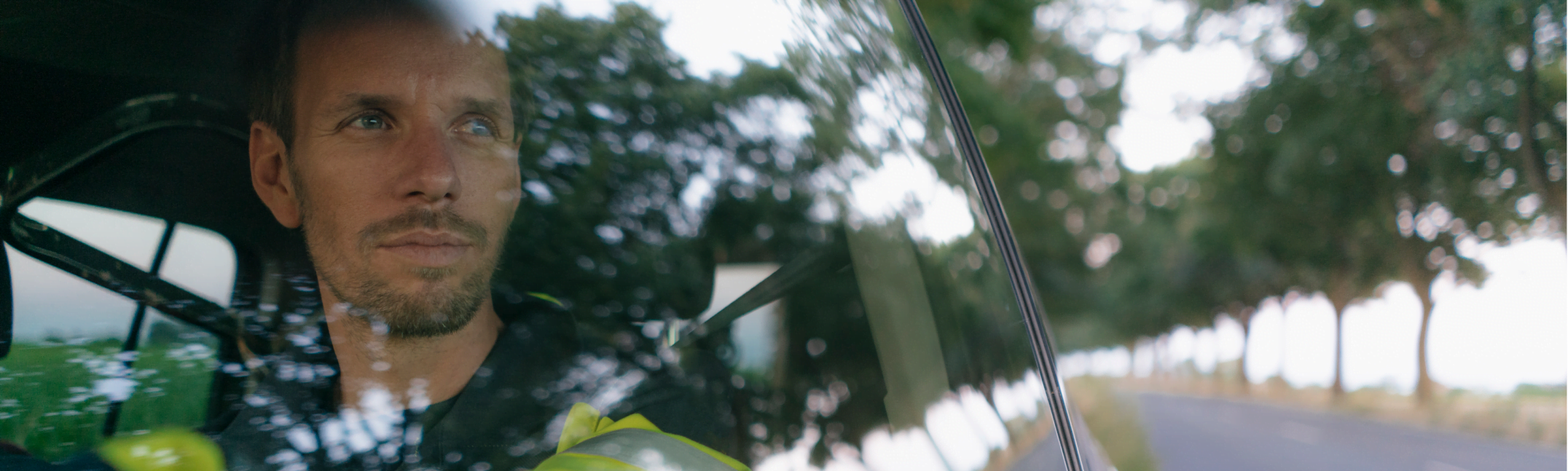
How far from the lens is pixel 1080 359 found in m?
25.1

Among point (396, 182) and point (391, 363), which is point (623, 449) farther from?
point (396, 182)

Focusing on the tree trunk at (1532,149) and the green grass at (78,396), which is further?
the tree trunk at (1532,149)

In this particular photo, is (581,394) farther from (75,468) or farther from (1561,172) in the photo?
(1561,172)

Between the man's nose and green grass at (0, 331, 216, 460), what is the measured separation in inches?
10.9

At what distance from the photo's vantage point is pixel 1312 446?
1734cm

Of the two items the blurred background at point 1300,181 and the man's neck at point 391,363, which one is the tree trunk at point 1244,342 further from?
the man's neck at point 391,363

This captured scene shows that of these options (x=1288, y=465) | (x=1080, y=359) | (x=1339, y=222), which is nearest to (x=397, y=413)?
(x=1339, y=222)

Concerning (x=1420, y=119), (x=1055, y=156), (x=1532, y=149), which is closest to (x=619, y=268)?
(x=1532, y=149)

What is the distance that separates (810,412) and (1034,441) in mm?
451

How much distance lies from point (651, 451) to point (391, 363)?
292 mm

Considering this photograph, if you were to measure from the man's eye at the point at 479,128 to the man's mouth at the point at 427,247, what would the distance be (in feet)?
0.38

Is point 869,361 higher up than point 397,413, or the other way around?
point 397,413

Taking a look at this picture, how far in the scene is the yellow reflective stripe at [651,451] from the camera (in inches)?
37.6

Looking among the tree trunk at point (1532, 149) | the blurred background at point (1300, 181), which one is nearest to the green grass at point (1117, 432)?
the blurred background at point (1300, 181)
